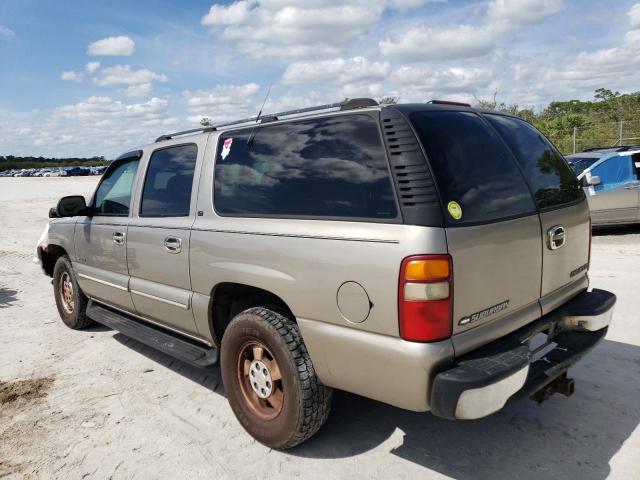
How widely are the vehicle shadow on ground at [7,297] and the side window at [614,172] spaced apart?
32.8 feet

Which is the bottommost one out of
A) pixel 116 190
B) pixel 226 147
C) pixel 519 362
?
pixel 519 362

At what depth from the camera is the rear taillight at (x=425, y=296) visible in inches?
90.3

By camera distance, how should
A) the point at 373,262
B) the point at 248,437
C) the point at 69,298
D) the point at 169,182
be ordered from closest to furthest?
the point at 373,262 < the point at 248,437 < the point at 169,182 < the point at 69,298


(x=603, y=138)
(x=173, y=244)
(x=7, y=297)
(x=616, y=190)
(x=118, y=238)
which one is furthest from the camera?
(x=603, y=138)

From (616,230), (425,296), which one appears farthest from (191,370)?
(616,230)

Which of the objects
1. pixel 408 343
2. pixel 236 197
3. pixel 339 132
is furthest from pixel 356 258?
pixel 236 197

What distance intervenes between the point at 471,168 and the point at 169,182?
235cm

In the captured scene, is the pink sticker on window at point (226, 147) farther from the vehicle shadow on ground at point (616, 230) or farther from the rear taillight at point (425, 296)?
the vehicle shadow on ground at point (616, 230)

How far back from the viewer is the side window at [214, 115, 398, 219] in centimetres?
255

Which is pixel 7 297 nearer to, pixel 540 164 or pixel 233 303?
pixel 233 303

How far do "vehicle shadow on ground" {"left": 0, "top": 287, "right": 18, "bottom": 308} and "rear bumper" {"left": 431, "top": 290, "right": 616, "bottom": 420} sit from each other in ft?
20.9

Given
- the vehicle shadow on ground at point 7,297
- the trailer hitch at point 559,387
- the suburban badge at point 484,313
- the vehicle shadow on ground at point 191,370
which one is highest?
the suburban badge at point 484,313

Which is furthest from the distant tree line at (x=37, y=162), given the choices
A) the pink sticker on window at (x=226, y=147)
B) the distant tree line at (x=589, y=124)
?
the pink sticker on window at (x=226, y=147)

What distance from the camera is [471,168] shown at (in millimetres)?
2637
